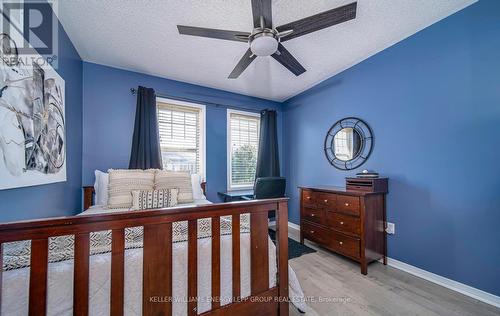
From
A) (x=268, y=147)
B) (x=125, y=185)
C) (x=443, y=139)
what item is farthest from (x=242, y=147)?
(x=443, y=139)

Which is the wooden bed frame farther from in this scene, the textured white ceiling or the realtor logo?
the textured white ceiling

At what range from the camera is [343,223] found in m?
2.21

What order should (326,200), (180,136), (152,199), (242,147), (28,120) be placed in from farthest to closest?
1. (242,147)
2. (180,136)
3. (326,200)
4. (152,199)
5. (28,120)

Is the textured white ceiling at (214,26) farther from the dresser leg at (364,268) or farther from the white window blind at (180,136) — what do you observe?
the dresser leg at (364,268)

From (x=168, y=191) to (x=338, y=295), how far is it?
79.0 inches

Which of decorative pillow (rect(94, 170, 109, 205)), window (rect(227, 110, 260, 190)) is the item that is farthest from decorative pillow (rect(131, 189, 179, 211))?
window (rect(227, 110, 260, 190))

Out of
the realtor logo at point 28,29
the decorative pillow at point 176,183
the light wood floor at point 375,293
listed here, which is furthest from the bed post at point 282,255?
the realtor logo at point 28,29

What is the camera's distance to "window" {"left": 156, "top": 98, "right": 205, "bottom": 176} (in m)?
3.00

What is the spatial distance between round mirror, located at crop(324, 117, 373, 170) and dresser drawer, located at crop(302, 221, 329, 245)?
95cm

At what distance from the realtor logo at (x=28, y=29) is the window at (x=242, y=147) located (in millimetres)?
2295

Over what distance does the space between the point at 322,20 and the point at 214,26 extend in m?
1.05

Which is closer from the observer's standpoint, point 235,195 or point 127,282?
point 127,282

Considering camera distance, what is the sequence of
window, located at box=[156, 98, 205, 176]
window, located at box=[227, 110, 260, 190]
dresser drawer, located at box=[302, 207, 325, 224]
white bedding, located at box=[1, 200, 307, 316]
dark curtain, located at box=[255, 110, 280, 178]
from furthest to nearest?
dark curtain, located at box=[255, 110, 280, 178]
window, located at box=[227, 110, 260, 190]
window, located at box=[156, 98, 205, 176]
dresser drawer, located at box=[302, 207, 325, 224]
white bedding, located at box=[1, 200, 307, 316]

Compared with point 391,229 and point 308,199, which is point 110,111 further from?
point 391,229
